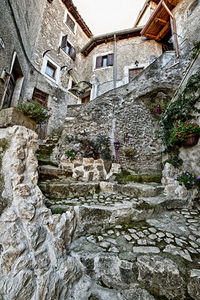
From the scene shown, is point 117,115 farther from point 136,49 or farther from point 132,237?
point 136,49

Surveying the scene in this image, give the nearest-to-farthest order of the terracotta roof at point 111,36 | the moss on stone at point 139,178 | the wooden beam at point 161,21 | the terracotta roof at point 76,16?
the moss on stone at point 139,178 → the wooden beam at point 161,21 → the terracotta roof at point 111,36 → the terracotta roof at point 76,16

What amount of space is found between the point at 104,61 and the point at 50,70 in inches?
182

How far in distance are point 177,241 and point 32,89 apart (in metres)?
9.46

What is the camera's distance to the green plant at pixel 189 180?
9.71 ft

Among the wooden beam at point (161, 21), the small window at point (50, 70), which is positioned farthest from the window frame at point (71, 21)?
the wooden beam at point (161, 21)

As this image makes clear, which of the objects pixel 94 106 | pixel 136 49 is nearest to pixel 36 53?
pixel 94 106

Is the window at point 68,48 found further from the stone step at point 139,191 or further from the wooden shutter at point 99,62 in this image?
the stone step at point 139,191

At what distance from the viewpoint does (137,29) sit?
988 centimetres

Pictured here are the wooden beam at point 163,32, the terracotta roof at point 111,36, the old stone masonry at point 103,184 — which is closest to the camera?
the old stone masonry at point 103,184

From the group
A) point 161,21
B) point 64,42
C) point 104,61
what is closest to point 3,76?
point 64,42

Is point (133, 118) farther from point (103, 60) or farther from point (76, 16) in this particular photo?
point (76, 16)

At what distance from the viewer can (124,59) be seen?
10.1 m

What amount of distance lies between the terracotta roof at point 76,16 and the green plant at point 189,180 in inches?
613

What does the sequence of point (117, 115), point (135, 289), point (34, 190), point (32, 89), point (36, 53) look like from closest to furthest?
A: point (135, 289) → point (34, 190) → point (117, 115) → point (32, 89) → point (36, 53)
